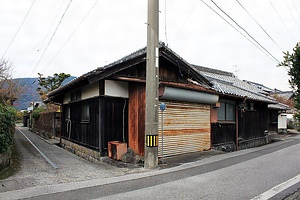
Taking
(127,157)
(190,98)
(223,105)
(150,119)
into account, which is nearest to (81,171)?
(127,157)

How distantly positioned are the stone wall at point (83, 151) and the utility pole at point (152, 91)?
95.2 inches

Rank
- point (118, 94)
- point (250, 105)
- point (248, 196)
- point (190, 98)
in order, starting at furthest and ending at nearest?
point (250, 105), point (190, 98), point (118, 94), point (248, 196)

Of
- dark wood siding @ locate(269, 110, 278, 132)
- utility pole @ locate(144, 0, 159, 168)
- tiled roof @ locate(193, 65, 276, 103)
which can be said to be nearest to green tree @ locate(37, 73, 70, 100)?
tiled roof @ locate(193, 65, 276, 103)

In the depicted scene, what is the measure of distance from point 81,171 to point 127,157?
1687 mm

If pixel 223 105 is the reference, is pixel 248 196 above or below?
below

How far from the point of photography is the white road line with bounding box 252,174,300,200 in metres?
5.03

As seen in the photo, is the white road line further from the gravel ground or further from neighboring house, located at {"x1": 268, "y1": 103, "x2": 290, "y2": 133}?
neighboring house, located at {"x1": 268, "y1": 103, "x2": 290, "y2": 133}

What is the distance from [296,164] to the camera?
8625mm

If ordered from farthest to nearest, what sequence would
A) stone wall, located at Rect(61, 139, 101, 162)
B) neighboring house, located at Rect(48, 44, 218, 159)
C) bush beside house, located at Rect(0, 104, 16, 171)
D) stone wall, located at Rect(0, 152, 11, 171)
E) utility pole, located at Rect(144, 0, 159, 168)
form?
stone wall, located at Rect(61, 139, 101, 162) < neighboring house, located at Rect(48, 44, 218, 159) < utility pole, located at Rect(144, 0, 159, 168) < stone wall, located at Rect(0, 152, 11, 171) < bush beside house, located at Rect(0, 104, 16, 171)

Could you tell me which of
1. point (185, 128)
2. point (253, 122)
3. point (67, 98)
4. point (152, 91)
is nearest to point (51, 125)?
point (67, 98)

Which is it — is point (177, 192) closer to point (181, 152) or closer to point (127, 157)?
point (127, 157)

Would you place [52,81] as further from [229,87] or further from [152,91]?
[152,91]

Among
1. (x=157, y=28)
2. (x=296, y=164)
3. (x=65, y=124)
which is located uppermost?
(x=157, y=28)

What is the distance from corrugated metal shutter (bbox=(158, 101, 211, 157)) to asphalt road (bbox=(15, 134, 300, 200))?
1788 mm
